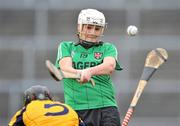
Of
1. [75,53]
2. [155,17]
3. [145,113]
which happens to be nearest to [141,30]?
[155,17]

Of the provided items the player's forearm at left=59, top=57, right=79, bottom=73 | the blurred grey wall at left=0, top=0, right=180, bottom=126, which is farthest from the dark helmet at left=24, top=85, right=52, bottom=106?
the blurred grey wall at left=0, top=0, right=180, bottom=126

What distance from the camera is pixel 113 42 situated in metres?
21.4

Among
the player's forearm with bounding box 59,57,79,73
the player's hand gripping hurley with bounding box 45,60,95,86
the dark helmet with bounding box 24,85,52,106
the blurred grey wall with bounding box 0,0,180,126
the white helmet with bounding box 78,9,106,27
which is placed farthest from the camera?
the blurred grey wall with bounding box 0,0,180,126

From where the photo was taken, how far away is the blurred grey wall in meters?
21.3

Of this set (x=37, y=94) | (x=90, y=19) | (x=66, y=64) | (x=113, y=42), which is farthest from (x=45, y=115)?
(x=113, y=42)

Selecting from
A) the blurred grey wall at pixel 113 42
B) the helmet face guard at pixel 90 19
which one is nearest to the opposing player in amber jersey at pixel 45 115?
the helmet face guard at pixel 90 19

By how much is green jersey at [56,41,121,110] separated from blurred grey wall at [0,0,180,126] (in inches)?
410

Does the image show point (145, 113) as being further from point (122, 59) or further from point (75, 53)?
point (75, 53)

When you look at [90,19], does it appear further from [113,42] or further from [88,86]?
[113,42]

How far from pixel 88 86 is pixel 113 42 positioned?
1141 centimetres

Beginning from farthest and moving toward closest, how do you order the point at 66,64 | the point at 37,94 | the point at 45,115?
the point at 66,64 → the point at 37,94 → the point at 45,115

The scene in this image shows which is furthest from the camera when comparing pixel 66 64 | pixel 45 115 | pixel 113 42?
pixel 113 42

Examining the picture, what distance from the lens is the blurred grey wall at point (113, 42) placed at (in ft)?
69.8

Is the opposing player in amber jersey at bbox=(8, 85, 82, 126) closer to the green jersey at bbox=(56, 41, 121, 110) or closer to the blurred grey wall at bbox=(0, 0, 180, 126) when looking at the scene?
the green jersey at bbox=(56, 41, 121, 110)
